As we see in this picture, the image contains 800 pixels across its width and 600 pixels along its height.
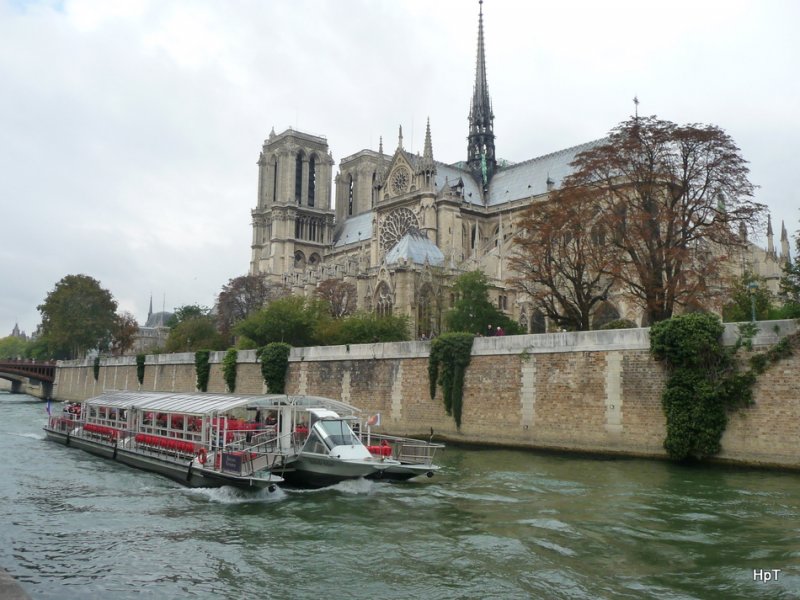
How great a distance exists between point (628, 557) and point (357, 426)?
13.0 metres

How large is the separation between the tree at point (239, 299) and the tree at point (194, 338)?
3839mm

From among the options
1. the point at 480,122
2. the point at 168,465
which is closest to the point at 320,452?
the point at 168,465

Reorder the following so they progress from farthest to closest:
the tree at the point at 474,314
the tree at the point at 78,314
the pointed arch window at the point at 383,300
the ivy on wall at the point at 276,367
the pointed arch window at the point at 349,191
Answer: the pointed arch window at the point at 349,191 < the tree at the point at 78,314 < the pointed arch window at the point at 383,300 < the tree at the point at 474,314 < the ivy on wall at the point at 276,367

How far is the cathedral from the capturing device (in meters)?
50.9

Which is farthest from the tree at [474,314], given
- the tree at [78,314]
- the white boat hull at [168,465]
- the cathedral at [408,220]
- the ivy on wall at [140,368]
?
the tree at [78,314]

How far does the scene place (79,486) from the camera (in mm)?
20766

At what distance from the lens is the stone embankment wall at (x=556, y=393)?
21234mm

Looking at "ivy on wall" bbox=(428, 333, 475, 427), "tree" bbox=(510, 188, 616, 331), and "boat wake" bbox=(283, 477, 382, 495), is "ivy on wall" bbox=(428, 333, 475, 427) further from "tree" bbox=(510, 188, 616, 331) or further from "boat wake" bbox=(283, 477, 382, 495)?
"boat wake" bbox=(283, 477, 382, 495)

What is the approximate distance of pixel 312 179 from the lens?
107 m

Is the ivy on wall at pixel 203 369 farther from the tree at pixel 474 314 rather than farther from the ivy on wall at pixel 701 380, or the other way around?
the ivy on wall at pixel 701 380

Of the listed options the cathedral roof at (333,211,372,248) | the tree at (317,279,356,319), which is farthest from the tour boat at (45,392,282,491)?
the cathedral roof at (333,211,372,248)

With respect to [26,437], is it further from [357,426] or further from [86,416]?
[357,426]

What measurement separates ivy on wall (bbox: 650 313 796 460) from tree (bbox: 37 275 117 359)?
6373 centimetres

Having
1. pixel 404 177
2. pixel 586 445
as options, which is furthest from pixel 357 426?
pixel 404 177
